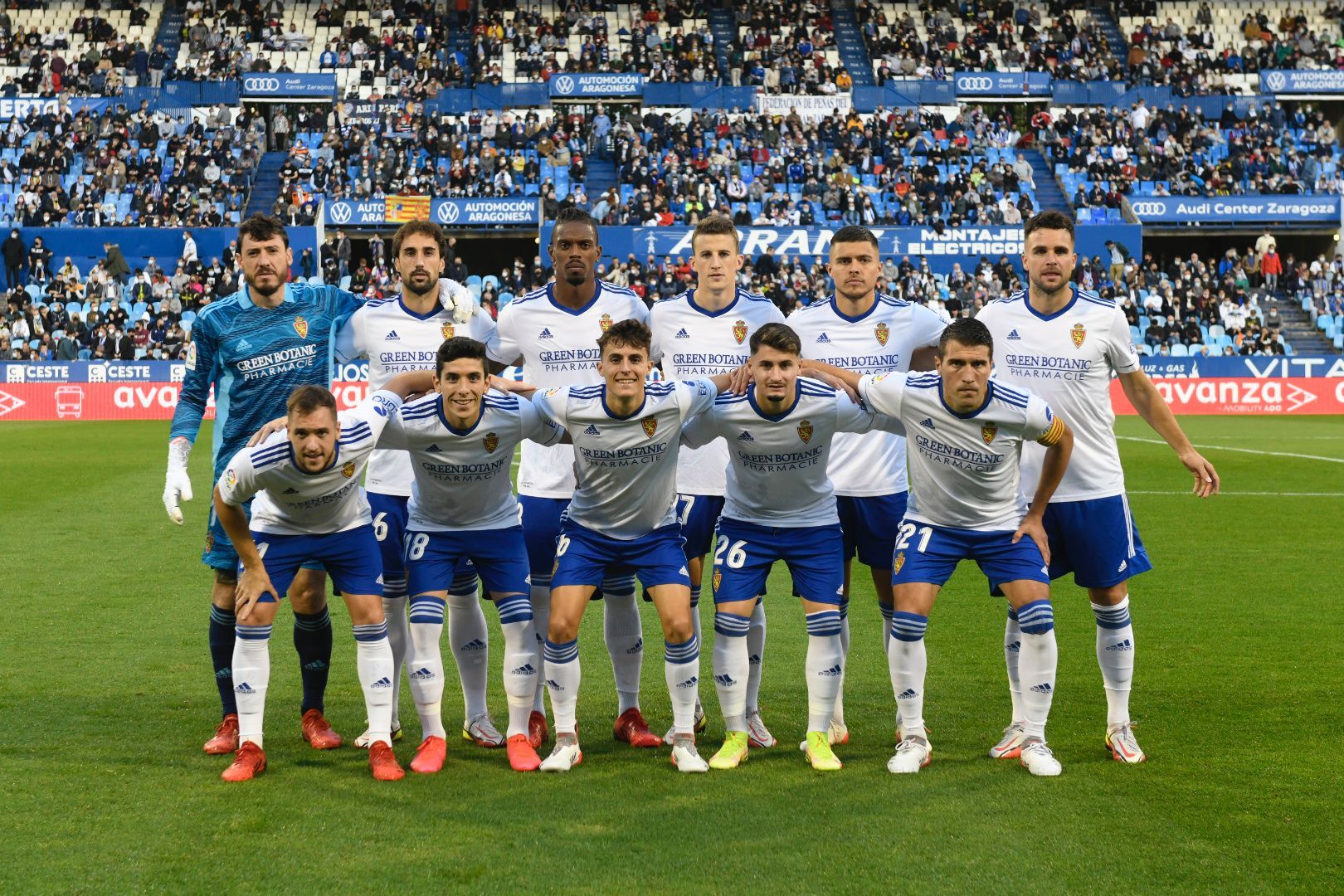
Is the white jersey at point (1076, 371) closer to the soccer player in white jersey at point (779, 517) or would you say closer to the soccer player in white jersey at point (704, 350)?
the soccer player in white jersey at point (779, 517)

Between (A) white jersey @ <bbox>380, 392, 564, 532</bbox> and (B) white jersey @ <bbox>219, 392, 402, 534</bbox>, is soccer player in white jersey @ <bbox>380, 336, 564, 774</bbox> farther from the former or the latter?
(B) white jersey @ <bbox>219, 392, 402, 534</bbox>

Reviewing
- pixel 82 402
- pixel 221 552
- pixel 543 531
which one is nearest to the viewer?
pixel 221 552

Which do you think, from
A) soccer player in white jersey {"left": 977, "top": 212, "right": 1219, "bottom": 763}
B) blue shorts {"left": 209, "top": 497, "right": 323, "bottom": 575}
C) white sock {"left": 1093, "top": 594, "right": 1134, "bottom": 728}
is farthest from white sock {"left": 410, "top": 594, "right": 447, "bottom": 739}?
white sock {"left": 1093, "top": 594, "right": 1134, "bottom": 728}

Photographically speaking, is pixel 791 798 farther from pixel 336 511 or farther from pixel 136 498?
pixel 136 498

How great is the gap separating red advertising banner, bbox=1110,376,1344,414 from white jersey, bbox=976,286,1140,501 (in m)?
24.8

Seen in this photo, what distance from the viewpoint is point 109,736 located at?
233 inches

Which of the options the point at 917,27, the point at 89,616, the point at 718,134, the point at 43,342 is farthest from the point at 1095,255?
the point at 89,616

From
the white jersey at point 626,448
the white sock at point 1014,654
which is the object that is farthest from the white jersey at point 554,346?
the white sock at point 1014,654

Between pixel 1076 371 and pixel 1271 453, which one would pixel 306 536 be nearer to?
pixel 1076 371

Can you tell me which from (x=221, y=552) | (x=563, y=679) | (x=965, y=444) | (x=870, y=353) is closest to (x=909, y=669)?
(x=965, y=444)

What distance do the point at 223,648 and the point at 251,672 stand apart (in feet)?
1.99

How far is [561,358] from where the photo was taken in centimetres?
649

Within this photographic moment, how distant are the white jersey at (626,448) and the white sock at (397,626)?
950mm

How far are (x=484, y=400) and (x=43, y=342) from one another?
91.5ft
